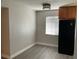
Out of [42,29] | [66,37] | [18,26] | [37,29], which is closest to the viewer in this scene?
[18,26]

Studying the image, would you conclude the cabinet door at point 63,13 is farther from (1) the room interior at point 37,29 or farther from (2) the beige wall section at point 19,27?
(2) the beige wall section at point 19,27

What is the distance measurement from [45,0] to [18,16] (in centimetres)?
140

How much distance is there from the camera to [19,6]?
164 inches

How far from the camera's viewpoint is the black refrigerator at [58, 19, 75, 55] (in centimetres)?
418

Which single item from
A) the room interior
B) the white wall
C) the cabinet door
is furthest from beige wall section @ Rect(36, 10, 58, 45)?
the cabinet door

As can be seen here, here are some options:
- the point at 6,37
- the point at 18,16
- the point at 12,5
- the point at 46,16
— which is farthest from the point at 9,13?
the point at 46,16

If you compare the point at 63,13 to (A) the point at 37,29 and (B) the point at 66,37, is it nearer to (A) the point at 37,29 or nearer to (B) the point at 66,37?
(B) the point at 66,37

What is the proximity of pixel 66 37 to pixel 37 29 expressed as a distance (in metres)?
2.37

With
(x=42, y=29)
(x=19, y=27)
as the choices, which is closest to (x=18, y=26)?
(x=19, y=27)

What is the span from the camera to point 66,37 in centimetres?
429

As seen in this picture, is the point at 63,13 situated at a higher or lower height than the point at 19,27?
higher

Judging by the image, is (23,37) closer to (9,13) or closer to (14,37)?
(14,37)

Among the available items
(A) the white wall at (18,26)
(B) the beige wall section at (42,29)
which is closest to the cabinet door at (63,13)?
(B) the beige wall section at (42,29)

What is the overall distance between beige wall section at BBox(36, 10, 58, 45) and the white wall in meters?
1.02
